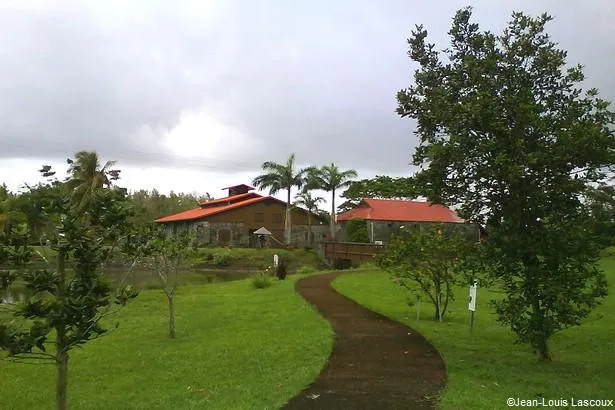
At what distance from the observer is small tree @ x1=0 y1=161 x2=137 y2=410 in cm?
513

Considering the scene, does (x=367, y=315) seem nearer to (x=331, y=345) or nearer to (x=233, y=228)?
(x=331, y=345)

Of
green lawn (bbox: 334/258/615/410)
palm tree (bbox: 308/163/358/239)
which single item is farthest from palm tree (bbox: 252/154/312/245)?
green lawn (bbox: 334/258/615/410)

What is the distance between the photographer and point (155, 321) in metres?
15.8

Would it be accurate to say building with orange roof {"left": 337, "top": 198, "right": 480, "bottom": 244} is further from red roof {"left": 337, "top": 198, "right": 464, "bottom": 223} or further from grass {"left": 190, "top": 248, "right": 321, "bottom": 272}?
grass {"left": 190, "top": 248, "right": 321, "bottom": 272}

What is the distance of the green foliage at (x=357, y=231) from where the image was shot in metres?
53.4

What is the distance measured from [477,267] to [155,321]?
31.1 feet

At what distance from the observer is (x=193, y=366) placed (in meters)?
9.45

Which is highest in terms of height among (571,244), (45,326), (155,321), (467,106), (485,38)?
(485,38)

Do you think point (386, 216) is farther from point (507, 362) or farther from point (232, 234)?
point (507, 362)

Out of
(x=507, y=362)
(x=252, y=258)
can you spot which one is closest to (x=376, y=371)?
(x=507, y=362)

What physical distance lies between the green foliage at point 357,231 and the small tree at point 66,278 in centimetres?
4790

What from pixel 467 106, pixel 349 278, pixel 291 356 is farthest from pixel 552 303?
pixel 349 278

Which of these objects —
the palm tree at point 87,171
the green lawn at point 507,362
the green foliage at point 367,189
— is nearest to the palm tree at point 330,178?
the green foliage at point 367,189

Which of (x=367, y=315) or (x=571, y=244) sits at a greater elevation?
(x=571, y=244)
